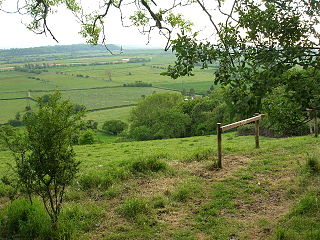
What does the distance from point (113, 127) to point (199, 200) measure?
50639mm

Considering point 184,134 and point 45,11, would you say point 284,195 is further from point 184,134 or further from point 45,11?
point 184,134

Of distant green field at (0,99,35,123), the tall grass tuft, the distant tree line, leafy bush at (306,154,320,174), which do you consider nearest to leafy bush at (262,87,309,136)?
leafy bush at (306,154,320,174)

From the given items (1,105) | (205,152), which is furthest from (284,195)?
(1,105)

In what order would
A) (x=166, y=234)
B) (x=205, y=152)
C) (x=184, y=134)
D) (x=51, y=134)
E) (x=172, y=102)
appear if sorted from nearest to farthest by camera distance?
(x=51, y=134), (x=166, y=234), (x=205, y=152), (x=184, y=134), (x=172, y=102)

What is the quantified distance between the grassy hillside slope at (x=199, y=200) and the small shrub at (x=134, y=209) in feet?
0.07

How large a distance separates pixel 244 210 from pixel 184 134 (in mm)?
37543

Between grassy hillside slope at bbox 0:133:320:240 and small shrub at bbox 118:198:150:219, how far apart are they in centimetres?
2

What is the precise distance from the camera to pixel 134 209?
7250mm

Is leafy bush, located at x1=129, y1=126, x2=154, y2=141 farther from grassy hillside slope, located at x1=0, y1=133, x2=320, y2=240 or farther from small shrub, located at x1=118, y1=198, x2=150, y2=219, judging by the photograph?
small shrub, located at x1=118, y1=198, x2=150, y2=219

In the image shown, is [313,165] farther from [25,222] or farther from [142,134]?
[142,134]

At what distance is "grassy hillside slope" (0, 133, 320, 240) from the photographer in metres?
6.39

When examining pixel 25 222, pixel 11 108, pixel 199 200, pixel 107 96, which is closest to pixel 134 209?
pixel 199 200

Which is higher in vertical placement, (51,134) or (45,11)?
(45,11)

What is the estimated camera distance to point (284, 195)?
789cm
